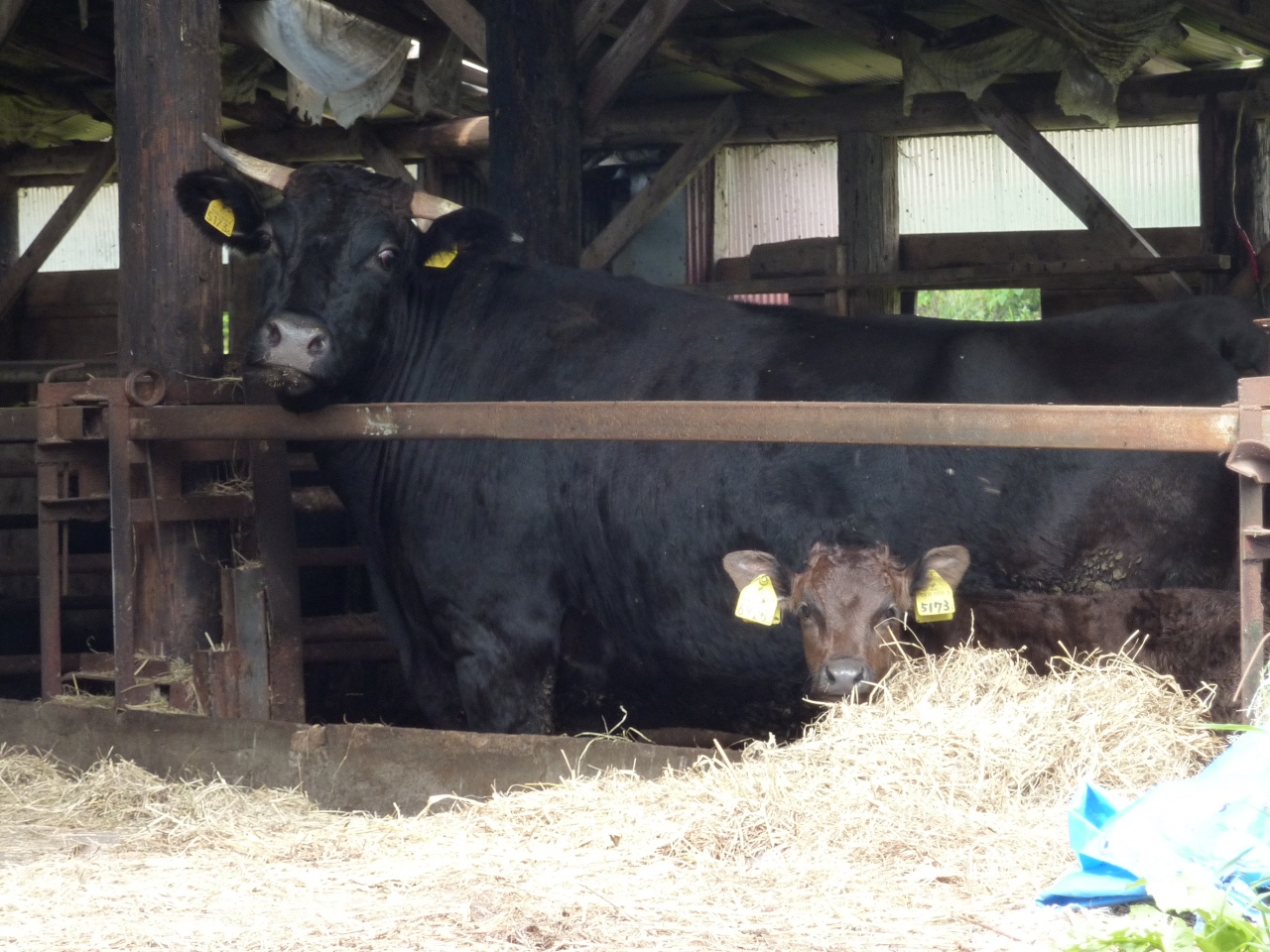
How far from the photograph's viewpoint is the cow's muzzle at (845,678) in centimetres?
481

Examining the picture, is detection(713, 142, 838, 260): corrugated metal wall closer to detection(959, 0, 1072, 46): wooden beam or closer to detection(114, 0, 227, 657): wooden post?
detection(959, 0, 1072, 46): wooden beam

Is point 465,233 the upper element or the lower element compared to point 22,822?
upper

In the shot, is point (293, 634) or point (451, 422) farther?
point (293, 634)

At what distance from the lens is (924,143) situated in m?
12.7

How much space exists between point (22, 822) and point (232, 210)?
2545mm

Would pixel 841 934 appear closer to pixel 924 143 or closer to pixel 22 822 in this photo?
pixel 22 822

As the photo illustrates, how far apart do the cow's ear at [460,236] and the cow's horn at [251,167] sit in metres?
0.67

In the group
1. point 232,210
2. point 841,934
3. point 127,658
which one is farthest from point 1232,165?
point 841,934

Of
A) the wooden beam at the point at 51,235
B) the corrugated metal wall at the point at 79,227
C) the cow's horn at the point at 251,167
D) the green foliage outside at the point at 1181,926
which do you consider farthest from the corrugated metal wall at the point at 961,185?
the green foliage outside at the point at 1181,926

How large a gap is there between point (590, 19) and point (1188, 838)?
5728mm

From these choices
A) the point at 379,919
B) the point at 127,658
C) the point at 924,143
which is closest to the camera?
the point at 379,919

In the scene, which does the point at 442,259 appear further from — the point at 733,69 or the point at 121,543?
the point at 733,69

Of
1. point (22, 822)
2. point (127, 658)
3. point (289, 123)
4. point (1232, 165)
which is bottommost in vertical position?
point (22, 822)

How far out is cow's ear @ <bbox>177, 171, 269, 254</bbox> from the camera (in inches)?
247
